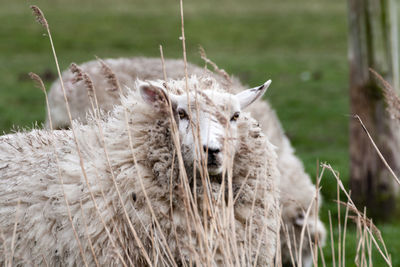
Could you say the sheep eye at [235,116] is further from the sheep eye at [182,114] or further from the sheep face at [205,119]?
the sheep eye at [182,114]

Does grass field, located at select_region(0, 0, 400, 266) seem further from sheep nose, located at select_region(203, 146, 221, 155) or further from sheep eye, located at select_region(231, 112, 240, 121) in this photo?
sheep nose, located at select_region(203, 146, 221, 155)

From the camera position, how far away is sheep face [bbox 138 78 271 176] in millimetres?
3525

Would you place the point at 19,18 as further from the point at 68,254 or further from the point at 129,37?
the point at 68,254

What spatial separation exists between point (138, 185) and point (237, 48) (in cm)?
2084

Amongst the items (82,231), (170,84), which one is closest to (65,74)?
(170,84)

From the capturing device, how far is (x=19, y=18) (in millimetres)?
26734

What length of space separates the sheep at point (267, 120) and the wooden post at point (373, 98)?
2131 mm

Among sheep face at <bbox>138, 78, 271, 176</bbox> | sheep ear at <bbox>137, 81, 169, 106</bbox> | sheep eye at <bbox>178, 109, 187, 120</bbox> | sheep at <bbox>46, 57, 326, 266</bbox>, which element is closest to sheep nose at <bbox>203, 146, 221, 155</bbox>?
sheep face at <bbox>138, 78, 271, 176</bbox>

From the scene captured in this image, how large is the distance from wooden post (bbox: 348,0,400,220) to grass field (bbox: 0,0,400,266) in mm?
484

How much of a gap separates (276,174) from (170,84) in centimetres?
88

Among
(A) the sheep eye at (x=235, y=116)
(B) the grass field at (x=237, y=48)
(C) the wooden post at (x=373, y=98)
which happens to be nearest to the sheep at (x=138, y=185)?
(A) the sheep eye at (x=235, y=116)

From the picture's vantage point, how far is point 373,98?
8.30 m

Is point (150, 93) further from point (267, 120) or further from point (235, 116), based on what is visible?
point (267, 120)

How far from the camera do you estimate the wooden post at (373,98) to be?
27.0ft
